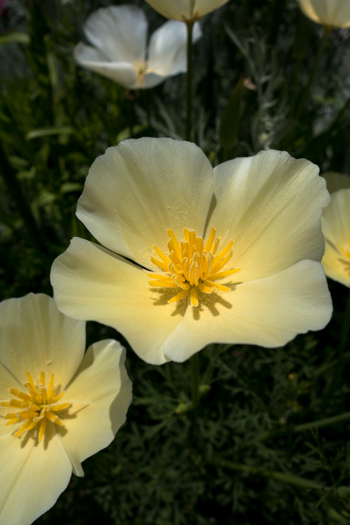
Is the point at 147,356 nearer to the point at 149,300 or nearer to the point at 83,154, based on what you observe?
the point at 149,300

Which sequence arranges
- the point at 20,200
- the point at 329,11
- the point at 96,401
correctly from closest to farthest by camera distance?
the point at 96,401
the point at 329,11
the point at 20,200

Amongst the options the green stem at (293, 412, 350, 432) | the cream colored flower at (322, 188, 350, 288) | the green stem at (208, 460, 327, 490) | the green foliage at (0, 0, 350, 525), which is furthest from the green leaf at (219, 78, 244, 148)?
the green stem at (208, 460, 327, 490)

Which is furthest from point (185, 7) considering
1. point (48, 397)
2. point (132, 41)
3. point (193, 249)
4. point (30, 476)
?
point (30, 476)

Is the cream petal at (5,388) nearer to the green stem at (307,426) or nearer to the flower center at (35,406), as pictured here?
the flower center at (35,406)

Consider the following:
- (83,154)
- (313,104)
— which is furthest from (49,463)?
(313,104)

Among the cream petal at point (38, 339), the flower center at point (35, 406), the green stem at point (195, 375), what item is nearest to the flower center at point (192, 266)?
the green stem at point (195, 375)

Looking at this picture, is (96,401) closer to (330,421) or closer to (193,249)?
(193,249)

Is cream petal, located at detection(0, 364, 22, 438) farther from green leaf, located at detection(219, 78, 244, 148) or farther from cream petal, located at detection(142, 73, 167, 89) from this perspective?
cream petal, located at detection(142, 73, 167, 89)
